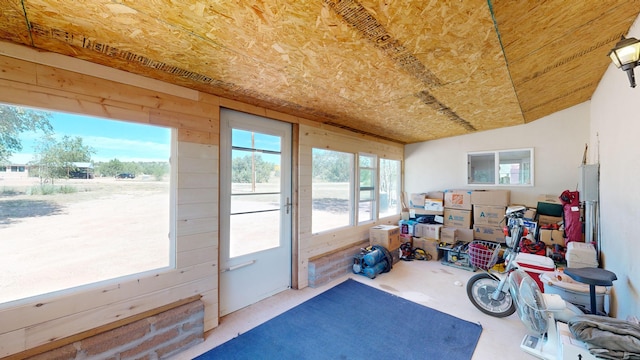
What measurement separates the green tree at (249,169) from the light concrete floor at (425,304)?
61.0 inches

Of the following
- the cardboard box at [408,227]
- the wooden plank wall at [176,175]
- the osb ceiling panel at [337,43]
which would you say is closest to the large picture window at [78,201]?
the wooden plank wall at [176,175]

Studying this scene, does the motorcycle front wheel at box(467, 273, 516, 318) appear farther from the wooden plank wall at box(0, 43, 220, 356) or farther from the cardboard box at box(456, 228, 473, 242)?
the wooden plank wall at box(0, 43, 220, 356)

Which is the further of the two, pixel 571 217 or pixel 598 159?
pixel 571 217

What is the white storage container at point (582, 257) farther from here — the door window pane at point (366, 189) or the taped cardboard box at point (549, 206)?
the door window pane at point (366, 189)

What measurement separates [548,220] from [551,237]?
40 cm

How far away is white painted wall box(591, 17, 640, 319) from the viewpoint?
1823 mm

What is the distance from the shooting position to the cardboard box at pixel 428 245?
15.0ft

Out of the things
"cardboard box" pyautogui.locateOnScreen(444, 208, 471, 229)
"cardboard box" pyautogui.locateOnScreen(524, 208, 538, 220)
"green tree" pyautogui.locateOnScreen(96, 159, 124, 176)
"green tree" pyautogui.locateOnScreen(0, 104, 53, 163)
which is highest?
"green tree" pyautogui.locateOnScreen(0, 104, 53, 163)

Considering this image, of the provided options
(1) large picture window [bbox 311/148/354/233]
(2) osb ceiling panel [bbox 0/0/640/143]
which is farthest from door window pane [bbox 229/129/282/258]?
(1) large picture window [bbox 311/148/354/233]

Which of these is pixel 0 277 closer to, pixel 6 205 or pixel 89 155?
pixel 6 205

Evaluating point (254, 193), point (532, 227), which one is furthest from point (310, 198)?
point (532, 227)

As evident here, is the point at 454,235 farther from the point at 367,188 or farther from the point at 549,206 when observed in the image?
the point at 367,188

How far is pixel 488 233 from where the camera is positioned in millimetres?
4375

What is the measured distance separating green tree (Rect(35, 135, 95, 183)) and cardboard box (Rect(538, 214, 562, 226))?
5904 mm
